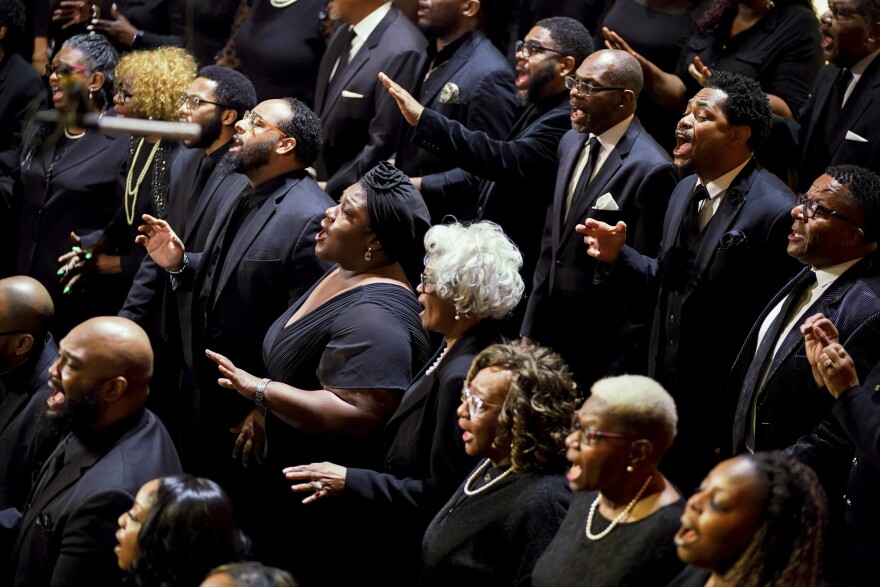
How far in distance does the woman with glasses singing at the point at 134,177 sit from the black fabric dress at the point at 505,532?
2.74 meters

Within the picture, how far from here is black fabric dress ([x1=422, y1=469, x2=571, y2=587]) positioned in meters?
3.24

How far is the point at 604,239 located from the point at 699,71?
121cm

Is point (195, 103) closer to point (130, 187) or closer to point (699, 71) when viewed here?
point (130, 187)

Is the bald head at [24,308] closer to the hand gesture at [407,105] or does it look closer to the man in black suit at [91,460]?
the man in black suit at [91,460]

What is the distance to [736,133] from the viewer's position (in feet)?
14.4

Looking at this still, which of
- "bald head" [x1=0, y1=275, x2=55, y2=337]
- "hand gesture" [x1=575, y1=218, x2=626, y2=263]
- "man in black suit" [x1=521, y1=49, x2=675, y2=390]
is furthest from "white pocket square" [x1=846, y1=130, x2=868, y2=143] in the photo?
"bald head" [x1=0, y1=275, x2=55, y2=337]

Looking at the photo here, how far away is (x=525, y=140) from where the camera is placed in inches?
200

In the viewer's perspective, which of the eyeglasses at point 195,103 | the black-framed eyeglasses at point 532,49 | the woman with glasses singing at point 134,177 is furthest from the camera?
the woman with glasses singing at point 134,177

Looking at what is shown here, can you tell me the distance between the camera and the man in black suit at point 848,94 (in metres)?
A: 4.70

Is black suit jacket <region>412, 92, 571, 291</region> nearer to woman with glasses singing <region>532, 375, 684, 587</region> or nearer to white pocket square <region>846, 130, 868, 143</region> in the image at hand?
white pocket square <region>846, 130, 868, 143</region>

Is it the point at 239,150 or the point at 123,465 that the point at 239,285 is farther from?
the point at 123,465

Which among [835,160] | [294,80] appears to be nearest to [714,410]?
[835,160]

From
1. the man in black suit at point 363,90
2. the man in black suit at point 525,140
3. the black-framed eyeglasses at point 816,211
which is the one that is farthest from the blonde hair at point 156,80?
the black-framed eyeglasses at point 816,211

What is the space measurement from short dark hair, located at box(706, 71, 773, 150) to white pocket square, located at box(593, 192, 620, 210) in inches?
20.5
